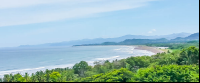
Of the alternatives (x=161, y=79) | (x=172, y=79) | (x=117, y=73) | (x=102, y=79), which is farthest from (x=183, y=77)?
(x=102, y=79)

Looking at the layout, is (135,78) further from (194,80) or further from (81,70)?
(81,70)

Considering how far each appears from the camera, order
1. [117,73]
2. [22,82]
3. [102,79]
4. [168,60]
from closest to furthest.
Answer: [22,82]
[102,79]
[117,73]
[168,60]

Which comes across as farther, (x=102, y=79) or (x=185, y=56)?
(x=185, y=56)

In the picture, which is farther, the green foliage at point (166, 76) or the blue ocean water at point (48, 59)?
the blue ocean water at point (48, 59)

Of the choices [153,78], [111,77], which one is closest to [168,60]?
[153,78]

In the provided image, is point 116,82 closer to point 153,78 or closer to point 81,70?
point 153,78

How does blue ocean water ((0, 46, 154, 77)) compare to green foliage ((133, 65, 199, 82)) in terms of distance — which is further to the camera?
blue ocean water ((0, 46, 154, 77))

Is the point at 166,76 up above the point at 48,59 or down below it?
above

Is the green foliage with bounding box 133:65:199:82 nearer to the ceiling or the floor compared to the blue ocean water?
nearer to the ceiling

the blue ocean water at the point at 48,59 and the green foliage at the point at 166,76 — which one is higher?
the green foliage at the point at 166,76

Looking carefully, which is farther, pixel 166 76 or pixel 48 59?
pixel 48 59

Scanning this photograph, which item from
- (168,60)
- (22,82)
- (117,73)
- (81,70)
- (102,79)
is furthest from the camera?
(168,60)
